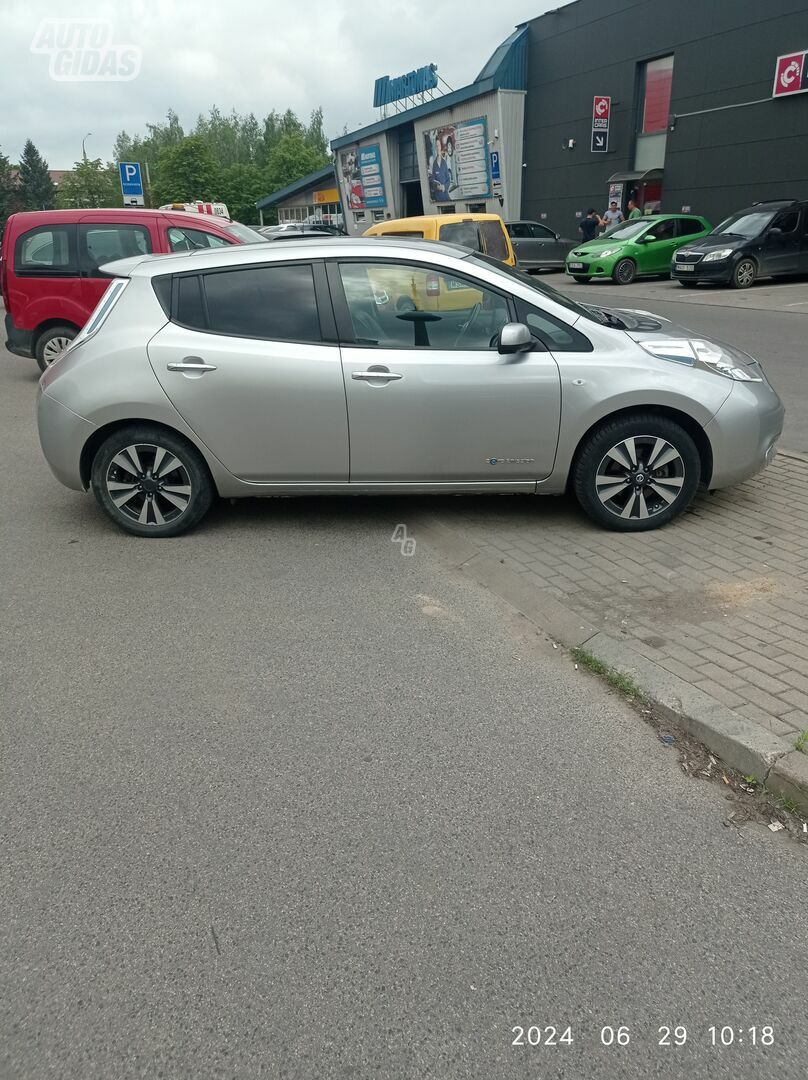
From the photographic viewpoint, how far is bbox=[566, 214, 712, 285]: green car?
73.7ft

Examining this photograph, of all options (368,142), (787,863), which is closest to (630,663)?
(787,863)

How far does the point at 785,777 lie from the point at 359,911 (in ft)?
4.95

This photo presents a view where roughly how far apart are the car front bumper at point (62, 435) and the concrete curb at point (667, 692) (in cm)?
236

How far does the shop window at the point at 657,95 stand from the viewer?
2700 centimetres

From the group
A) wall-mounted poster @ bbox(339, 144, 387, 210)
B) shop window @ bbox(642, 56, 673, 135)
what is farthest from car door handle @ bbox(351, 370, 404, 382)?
wall-mounted poster @ bbox(339, 144, 387, 210)

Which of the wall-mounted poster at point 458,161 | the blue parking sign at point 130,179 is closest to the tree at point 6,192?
the wall-mounted poster at point 458,161

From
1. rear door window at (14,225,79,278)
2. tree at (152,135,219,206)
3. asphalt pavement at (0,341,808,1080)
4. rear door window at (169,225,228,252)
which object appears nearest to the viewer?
asphalt pavement at (0,341,808,1080)

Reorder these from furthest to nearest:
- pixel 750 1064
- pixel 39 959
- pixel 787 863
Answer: pixel 787 863, pixel 39 959, pixel 750 1064

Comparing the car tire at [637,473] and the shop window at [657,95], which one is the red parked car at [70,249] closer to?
the car tire at [637,473]

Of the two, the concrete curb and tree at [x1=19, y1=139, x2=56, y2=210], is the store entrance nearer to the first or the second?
the concrete curb

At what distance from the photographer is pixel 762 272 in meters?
19.7

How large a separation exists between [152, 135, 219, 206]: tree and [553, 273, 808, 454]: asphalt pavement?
60.9m

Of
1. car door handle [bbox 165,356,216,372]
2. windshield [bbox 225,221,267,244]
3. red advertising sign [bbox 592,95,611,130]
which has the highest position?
red advertising sign [bbox 592,95,611,130]

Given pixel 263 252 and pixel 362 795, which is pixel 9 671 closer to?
pixel 362 795
